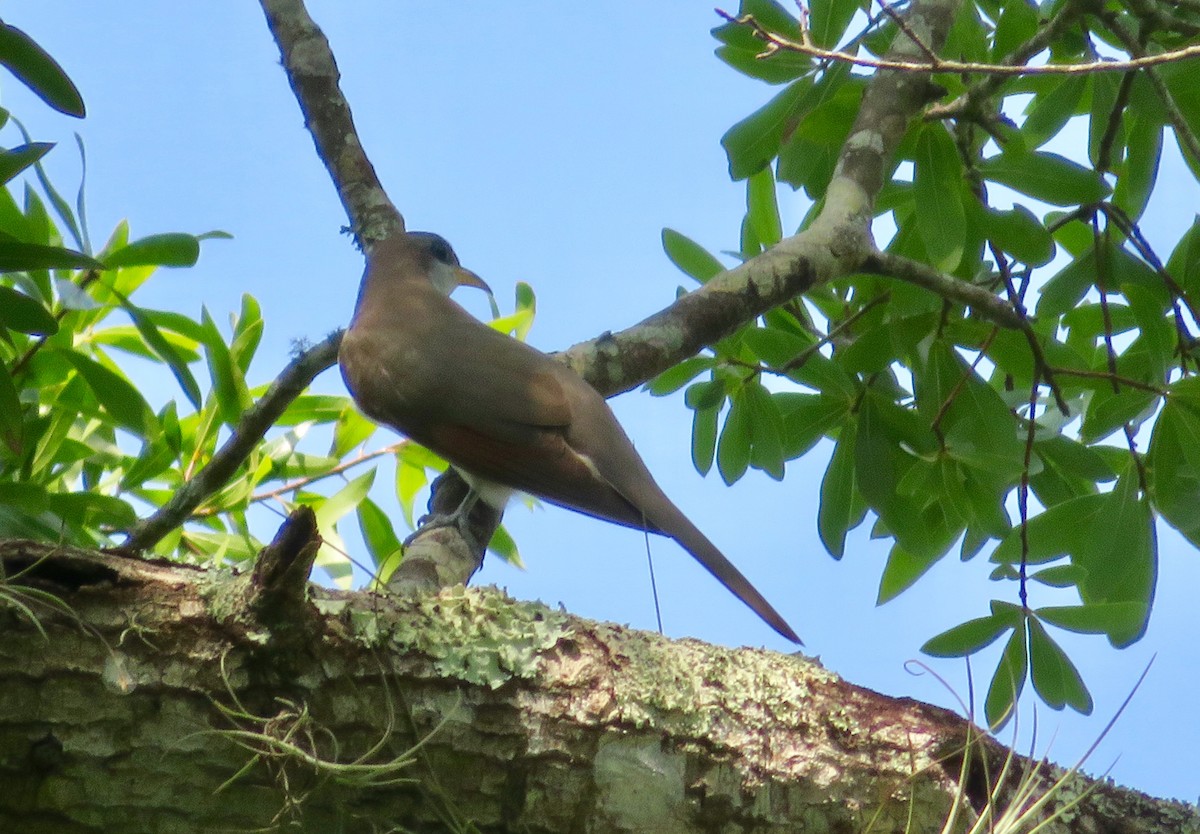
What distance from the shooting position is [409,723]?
68.1 inches

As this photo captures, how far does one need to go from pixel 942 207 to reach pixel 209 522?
8.29 ft

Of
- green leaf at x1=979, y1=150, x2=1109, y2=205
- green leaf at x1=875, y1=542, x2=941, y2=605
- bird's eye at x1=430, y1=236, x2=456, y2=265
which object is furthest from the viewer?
bird's eye at x1=430, y1=236, x2=456, y2=265

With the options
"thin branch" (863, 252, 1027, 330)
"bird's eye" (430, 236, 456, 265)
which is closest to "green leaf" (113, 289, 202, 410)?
"bird's eye" (430, 236, 456, 265)

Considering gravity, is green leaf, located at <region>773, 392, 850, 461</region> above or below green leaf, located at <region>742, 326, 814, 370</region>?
below

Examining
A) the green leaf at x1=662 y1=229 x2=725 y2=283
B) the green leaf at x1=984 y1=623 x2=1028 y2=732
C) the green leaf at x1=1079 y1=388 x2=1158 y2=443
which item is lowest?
the green leaf at x1=984 y1=623 x2=1028 y2=732

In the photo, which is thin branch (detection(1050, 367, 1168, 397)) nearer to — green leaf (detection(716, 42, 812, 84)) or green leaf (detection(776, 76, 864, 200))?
green leaf (detection(776, 76, 864, 200))

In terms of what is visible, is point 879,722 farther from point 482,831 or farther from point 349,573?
point 349,573

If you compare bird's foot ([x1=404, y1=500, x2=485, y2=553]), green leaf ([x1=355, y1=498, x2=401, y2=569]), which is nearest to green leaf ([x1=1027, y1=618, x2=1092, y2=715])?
bird's foot ([x1=404, y1=500, x2=485, y2=553])

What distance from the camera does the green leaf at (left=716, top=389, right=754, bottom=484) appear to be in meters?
3.49

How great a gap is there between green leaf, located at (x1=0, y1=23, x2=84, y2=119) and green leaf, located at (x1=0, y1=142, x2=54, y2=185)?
6.9 inches

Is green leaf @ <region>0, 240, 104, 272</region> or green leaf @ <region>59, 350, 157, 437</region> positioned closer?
green leaf @ <region>0, 240, 104, 272</region>

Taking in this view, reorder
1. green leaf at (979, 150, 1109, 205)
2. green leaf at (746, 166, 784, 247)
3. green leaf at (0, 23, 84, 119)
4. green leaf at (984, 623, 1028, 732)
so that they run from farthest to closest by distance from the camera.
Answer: green leaf at (746, 166, 784, 247), green leaf at (979, 150, 1109, 205), green leaf at (984, 623, 1028, 732), green leaf at (0, 23, 84, 119)

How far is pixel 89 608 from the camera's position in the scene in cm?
Answer: 168

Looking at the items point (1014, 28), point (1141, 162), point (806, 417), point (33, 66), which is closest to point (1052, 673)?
point (806, 417)
